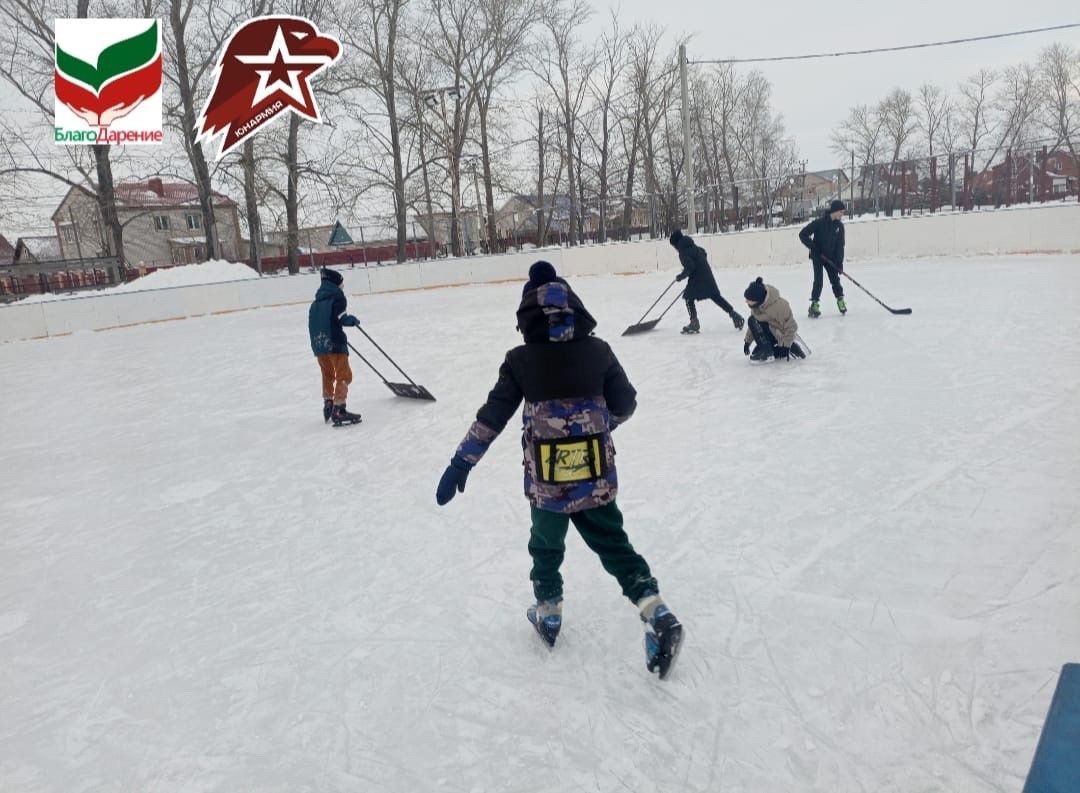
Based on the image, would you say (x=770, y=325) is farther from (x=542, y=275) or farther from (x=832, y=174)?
(x=832, y=174)

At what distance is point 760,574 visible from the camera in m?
2.85

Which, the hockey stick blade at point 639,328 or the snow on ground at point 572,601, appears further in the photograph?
the hockey stick blade at point 639,328

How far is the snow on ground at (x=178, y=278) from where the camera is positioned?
55.4ft

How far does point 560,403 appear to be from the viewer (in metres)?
2.20

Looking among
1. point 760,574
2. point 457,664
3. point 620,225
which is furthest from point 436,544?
point 620,225

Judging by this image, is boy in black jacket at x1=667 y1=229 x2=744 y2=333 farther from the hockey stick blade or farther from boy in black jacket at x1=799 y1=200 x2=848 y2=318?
boy in black jacket at x1=799 y1=200 x2=848 y2=318

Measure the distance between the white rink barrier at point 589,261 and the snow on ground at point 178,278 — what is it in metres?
0.71

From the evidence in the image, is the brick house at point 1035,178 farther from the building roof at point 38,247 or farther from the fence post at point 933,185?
the building roof at point 38,247

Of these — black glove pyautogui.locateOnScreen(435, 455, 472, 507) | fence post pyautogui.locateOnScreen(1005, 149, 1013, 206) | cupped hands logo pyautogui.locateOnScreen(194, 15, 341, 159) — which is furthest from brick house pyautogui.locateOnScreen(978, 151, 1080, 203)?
cupped hands logo pyautogui.locateOnScreen(194, 15, 341, 159)

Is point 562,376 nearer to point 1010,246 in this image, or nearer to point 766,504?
point 766,504

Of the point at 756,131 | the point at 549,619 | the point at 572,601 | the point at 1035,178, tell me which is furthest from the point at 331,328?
the point at 756,131

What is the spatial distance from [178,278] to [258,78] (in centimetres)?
616

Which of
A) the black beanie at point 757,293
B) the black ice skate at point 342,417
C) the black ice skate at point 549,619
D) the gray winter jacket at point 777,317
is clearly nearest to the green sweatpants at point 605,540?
the black ice skate at point 549,619

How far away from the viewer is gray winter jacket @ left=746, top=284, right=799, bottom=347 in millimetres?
6430
